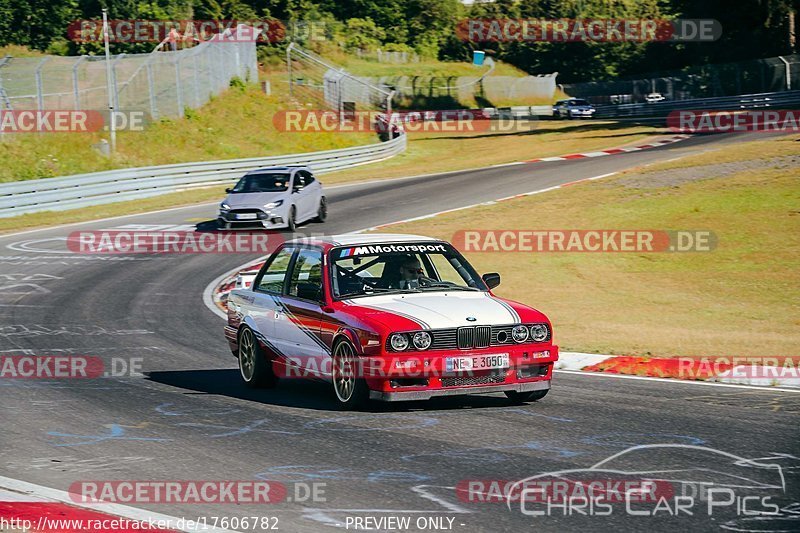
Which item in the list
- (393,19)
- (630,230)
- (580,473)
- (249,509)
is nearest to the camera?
(249,509)

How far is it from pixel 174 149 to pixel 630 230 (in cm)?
2611

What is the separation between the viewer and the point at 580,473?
711 centimetres

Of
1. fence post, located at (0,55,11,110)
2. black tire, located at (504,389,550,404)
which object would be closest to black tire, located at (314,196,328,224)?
fence post, located at (0,55,11,110)

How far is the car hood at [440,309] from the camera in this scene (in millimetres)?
9531

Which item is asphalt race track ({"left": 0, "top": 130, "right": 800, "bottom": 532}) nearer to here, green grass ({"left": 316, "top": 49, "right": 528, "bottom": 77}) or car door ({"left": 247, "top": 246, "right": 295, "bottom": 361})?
car door ({"left": 247, "top": 246, "right": 295, "bottom": 361})

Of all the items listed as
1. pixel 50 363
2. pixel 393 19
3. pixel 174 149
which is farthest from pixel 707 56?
pixel 50 363

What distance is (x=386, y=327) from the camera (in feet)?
30.7

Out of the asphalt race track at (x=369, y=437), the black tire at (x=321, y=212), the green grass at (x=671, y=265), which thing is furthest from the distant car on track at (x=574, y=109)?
the asphalt race track at (x=369, y=437)

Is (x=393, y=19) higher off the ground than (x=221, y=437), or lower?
higher

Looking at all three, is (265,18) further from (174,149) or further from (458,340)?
(458,340)

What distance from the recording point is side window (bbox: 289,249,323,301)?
1048 cm

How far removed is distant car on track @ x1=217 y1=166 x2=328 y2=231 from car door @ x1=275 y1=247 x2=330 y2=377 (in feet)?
52.2

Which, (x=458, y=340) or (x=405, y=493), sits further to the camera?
(x=458, y=340)

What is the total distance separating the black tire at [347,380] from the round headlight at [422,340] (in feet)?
1.86
